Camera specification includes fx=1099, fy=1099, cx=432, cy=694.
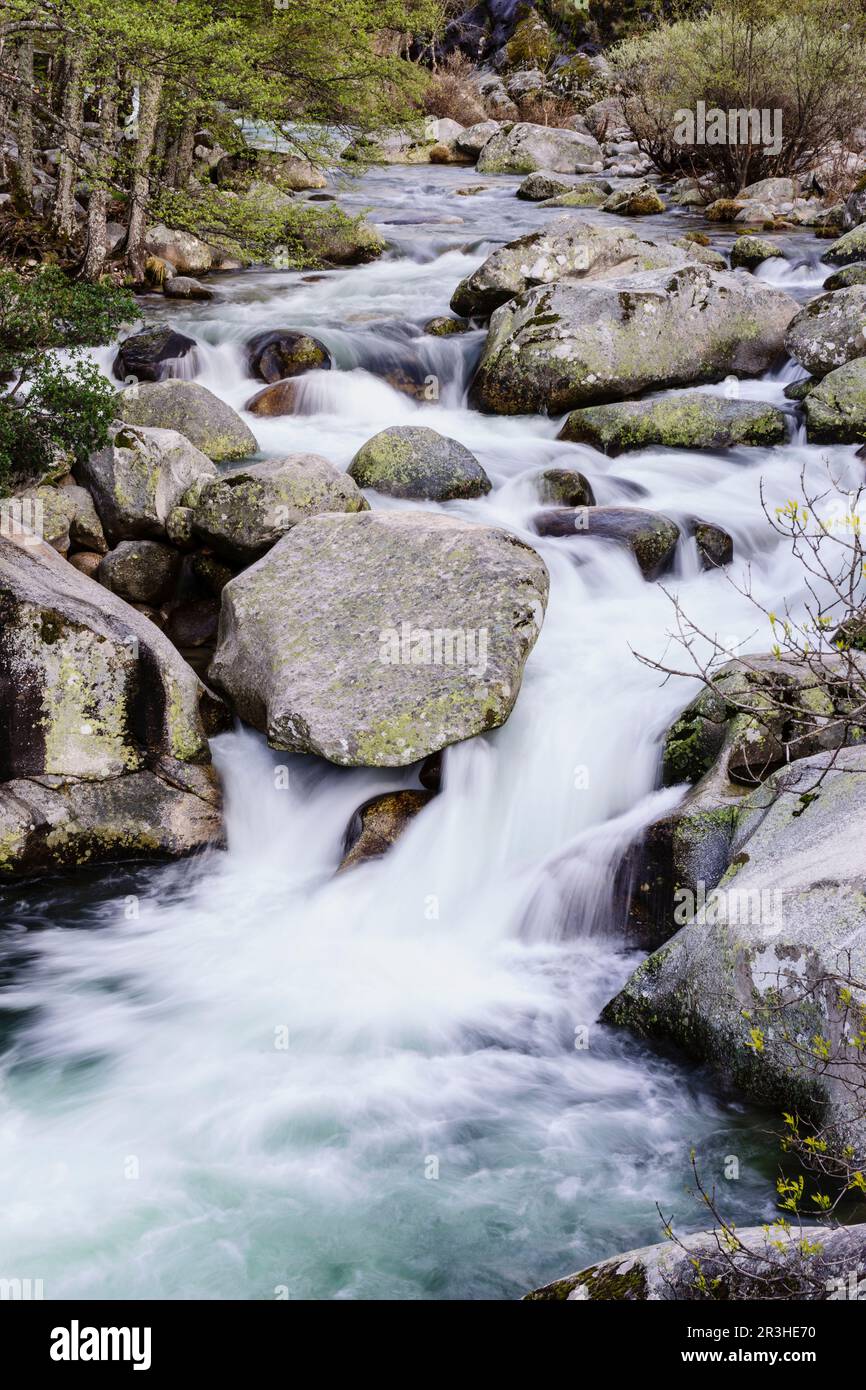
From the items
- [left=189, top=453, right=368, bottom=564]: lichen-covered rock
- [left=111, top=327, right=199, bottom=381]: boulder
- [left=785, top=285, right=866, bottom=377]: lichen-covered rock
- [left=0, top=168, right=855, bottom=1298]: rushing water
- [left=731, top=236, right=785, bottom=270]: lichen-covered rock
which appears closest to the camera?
[left=0, top=168, right=855, bottom=1298]: rushing water

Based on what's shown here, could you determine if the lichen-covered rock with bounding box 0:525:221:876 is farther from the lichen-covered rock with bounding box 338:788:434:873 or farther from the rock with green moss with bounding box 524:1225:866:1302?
the rock with green moss with bounding box 524:1225:866:1302

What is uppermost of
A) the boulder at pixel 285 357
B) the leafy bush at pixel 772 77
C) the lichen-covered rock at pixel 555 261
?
the leafy bush at pixel 772 77

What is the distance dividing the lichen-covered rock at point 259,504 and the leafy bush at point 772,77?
1772 cm

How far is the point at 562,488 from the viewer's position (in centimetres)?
1120

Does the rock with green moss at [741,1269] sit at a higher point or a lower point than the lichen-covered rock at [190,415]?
lower

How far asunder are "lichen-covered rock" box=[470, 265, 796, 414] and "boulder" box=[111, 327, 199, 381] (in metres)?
3.58

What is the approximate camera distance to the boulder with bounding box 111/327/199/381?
13.2m

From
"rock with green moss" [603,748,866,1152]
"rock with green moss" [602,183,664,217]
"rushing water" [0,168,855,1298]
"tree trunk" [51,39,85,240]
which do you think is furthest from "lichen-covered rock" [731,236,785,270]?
"rock with green moss" [603,748,866,1152]

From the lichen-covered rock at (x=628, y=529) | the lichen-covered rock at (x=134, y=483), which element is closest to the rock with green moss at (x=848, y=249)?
the lichen-covered rock at (x=628, y=529)

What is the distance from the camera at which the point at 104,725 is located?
783cm

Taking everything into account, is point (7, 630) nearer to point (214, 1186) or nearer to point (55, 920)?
point (55, 920)

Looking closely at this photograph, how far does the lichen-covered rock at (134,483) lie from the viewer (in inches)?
389

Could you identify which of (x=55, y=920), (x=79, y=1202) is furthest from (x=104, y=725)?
(x=79, y=1202)

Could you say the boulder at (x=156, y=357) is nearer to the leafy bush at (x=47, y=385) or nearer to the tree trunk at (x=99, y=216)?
the tree trunk at (x=99, y=216)
